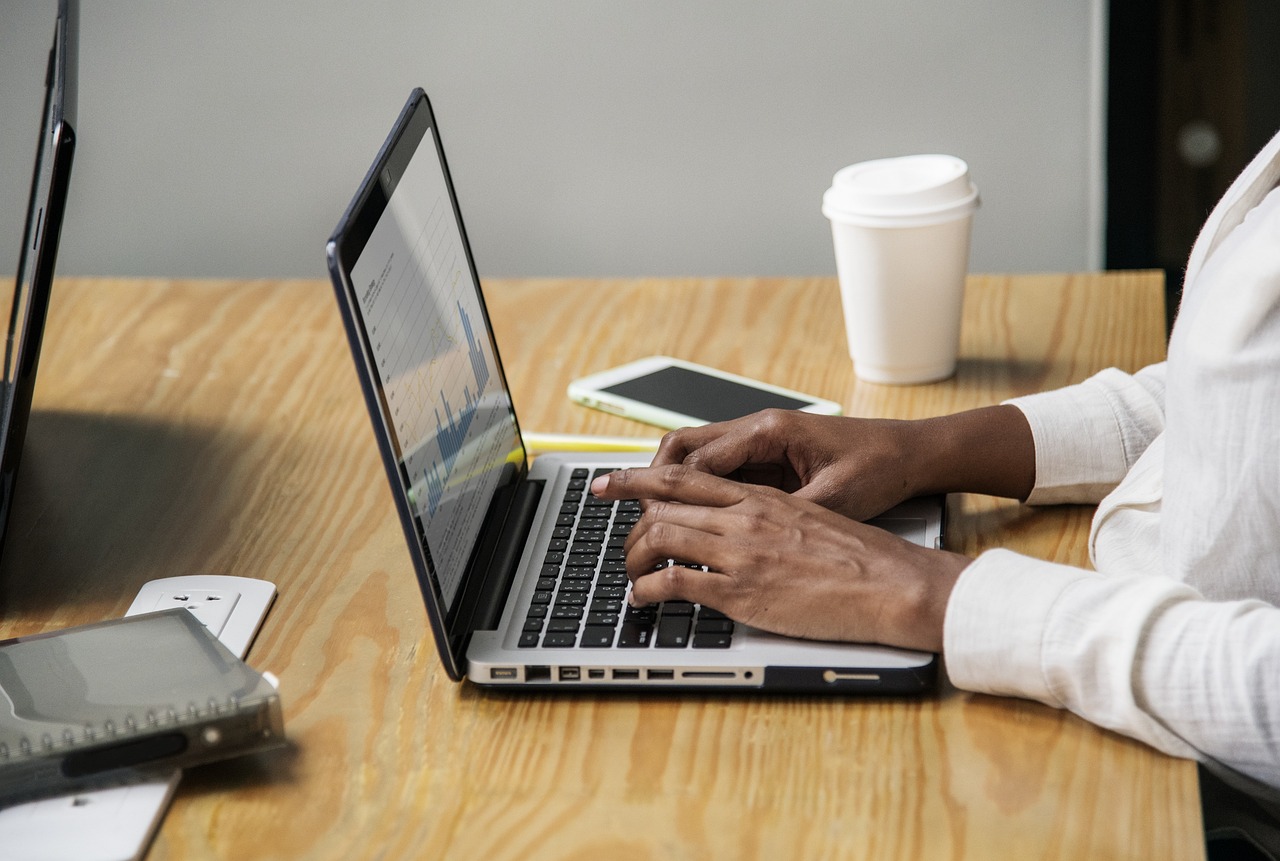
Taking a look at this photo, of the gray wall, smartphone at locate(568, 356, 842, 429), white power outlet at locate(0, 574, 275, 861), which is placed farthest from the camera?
the gray wall

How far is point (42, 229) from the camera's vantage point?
0.87 m

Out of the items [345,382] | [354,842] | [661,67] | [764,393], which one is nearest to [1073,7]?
[661,67]

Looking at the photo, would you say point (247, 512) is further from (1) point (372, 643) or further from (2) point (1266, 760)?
(2) point (1266, 760)

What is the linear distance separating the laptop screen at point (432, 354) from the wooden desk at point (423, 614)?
0.29 ft

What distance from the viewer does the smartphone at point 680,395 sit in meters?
1.13

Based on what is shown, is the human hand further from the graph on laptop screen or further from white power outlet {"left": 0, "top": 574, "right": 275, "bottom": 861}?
white power outlet {"left": 0, "top": 574, "right": 275, "bottom": 861}

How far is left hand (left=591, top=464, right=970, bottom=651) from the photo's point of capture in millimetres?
730

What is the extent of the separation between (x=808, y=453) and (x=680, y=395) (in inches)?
10.3

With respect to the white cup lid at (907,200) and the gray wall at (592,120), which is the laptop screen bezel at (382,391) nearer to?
the white cup lid at (907,200)

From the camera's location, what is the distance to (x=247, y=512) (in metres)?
1.02

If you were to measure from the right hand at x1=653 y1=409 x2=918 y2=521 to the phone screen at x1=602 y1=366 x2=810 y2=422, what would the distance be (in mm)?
166

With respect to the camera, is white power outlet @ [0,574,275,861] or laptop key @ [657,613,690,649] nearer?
white power outlet @ [0,574,275,861]


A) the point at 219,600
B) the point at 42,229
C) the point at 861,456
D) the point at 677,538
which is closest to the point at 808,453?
the point at 861,456

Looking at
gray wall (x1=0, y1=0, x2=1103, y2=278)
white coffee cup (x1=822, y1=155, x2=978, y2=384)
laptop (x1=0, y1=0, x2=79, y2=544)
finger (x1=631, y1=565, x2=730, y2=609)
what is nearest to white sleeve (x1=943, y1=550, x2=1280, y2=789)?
finger (x1=631, y1=565, x2=730, y2=609)
